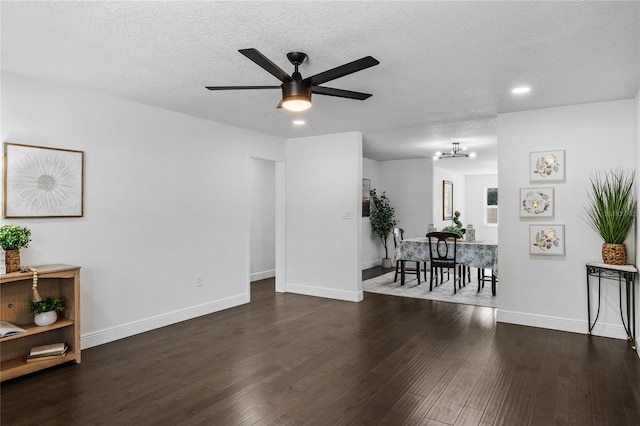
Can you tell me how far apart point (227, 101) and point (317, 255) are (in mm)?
2890

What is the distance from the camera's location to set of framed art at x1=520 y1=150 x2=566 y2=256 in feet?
14.3

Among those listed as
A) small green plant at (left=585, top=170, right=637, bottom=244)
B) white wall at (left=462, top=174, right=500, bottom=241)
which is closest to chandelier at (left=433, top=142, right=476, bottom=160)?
small green plant at (left=585, top=170, right=637, bottom=244)

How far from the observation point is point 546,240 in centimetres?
441

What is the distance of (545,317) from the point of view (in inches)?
174

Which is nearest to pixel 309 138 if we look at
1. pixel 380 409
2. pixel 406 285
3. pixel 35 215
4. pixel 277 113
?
pixel 277 113

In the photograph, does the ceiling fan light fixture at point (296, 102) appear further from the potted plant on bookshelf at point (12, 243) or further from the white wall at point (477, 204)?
the white wall at point (477, 204)

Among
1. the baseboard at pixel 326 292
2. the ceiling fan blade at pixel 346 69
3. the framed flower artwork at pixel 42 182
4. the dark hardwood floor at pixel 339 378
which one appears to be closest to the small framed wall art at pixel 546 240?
the dark hardwood floor at pixel 339 378

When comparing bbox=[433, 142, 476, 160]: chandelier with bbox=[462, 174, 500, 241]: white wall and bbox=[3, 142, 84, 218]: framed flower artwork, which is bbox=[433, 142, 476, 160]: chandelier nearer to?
bbox=[462, 174, 500, 241]: white wall

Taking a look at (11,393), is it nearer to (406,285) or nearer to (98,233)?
(98,233)

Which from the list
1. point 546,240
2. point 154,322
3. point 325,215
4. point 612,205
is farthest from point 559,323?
point 154,322

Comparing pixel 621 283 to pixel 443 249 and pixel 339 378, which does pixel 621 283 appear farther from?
pixel 339 378

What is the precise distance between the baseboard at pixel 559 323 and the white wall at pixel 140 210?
3.51m

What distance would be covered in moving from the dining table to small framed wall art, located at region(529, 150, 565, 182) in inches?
64.9

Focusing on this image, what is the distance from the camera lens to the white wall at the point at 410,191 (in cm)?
894
